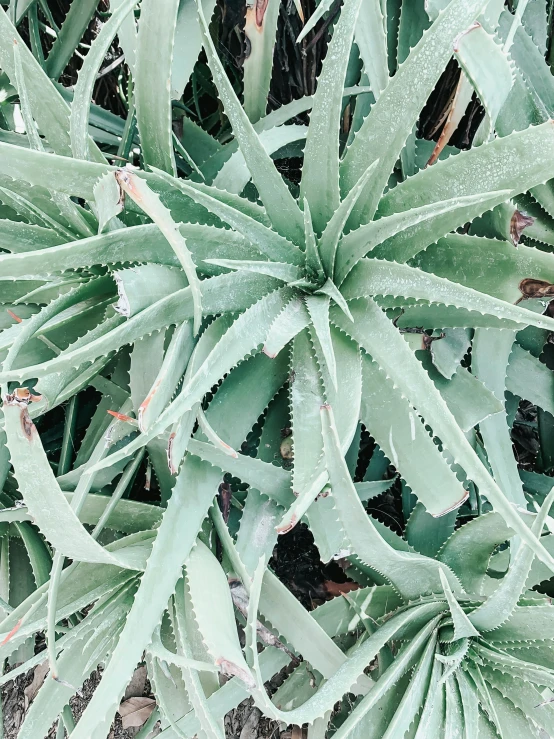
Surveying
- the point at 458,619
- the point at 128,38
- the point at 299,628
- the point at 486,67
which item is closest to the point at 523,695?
the point at 458,619

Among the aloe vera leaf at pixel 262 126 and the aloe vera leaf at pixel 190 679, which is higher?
the aloe vera leaf at pixel 262 126

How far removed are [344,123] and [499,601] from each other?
0.70 meters

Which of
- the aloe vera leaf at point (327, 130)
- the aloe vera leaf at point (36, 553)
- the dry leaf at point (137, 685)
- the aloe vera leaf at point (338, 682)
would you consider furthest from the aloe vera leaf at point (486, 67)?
the dry leaf at point (137, 685)

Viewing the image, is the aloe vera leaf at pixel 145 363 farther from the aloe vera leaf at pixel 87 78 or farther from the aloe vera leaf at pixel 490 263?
the aloe vera leaf at pixel 490 263

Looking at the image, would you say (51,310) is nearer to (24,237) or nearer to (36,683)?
(24,237)

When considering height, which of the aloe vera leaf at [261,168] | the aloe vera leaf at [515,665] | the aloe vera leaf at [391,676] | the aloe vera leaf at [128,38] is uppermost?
A: the aloe vera leaf at [128,38]

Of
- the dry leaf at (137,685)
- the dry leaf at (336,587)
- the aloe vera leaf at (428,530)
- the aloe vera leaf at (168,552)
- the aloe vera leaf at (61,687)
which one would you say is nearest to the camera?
the aloe vera leaf at (168,552)

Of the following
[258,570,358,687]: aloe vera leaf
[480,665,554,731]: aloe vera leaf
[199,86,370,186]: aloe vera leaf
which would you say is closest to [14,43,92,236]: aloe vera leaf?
[199,86,370,186]: aloe vera leaf

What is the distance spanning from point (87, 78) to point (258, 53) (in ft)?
0.91

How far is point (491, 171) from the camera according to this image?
54 centimetres

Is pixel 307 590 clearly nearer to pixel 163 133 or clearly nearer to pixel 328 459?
pixel 328 459

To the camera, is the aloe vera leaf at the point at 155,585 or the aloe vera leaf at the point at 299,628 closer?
the aloe vera leaf at the point at 155,585

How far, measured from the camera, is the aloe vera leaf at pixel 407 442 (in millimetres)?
575

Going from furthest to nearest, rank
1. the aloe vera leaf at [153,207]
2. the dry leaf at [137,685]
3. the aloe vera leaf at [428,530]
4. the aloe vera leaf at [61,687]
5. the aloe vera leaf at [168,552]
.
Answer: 1. the dry leaf at [137,685]
2. the aloe vera leaf at [428,530]
3. the aloe vera leaf at [61,687]
4. the aloe vera leaf at [168,552]
5. the aloe vera leaf at [153,207]
